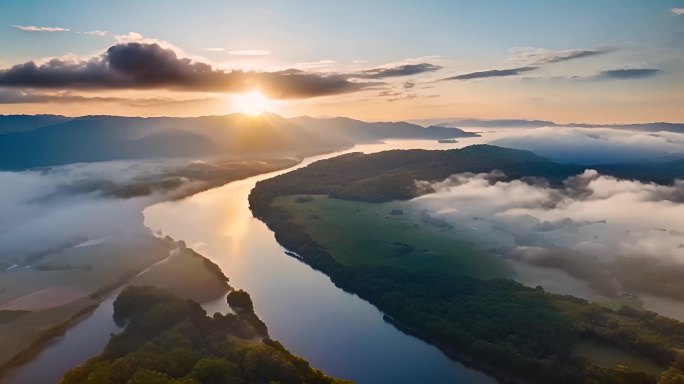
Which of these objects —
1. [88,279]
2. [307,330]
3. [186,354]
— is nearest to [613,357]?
[307,330]

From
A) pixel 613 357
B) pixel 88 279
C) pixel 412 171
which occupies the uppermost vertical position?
pixel 412 171

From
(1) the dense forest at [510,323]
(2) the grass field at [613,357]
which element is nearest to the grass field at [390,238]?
(1) the dense forest at [510,323]

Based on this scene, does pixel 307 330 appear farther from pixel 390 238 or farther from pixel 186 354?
pixel 390 238

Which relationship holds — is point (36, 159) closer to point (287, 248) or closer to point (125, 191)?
point (125, 191)

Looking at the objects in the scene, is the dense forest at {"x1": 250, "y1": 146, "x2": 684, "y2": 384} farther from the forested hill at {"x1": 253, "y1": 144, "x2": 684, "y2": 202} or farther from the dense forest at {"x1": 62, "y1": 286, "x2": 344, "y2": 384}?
the forested hill at {"x1": 253, "y1": 144, "x2": 684, "y2": 202}

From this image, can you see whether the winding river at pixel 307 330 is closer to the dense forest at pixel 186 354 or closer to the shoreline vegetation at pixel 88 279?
the shoreline vegetation at pixel 88 279

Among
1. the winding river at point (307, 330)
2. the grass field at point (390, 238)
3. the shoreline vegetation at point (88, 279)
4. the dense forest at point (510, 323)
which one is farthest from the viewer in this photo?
the grass field at point (390, 238)
